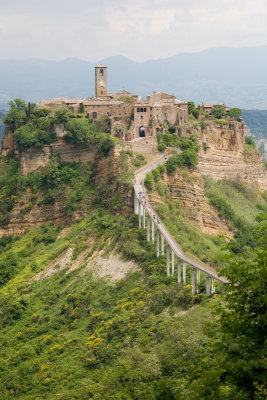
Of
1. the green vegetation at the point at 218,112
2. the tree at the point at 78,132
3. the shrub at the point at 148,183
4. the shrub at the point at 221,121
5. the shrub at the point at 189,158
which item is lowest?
the shrub at the point at 148,183

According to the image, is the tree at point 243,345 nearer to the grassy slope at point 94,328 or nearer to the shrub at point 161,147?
the grassy slope at point 94,328

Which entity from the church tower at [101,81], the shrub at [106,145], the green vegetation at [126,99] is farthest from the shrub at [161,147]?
the church tower at [101,81]

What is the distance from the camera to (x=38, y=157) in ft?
195

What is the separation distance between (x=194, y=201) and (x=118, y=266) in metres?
Result: 12.2

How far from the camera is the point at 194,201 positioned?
55.6 metres

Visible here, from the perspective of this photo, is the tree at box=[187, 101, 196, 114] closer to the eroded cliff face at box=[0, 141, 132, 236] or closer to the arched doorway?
the arched doorway

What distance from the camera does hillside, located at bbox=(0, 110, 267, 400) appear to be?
795 inches

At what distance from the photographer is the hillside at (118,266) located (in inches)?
795

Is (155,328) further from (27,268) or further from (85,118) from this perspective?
(85,118)

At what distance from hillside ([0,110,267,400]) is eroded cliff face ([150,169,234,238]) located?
10cm

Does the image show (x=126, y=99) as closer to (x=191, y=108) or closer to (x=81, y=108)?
(x=81, y=108)

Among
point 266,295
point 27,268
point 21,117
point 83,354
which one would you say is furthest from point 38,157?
point 266,295

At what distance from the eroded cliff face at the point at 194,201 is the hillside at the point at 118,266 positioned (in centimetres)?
10

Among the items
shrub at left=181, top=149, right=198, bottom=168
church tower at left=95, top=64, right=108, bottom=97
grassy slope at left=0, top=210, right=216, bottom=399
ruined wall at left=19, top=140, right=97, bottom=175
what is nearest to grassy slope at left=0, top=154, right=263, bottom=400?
grassy slope at left=0, top=210, right=216, bottom=399
